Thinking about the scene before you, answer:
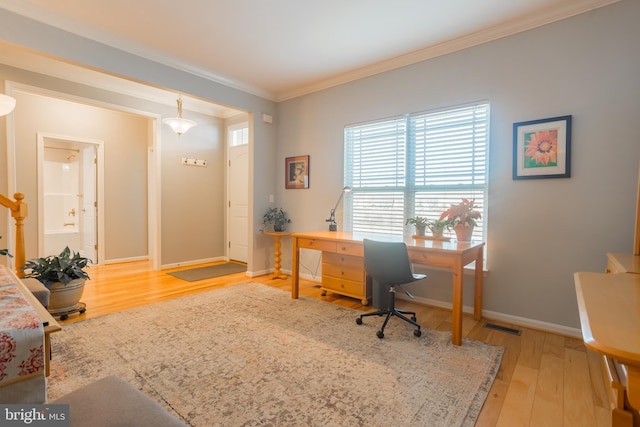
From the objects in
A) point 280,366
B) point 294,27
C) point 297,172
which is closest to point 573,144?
point 294,27

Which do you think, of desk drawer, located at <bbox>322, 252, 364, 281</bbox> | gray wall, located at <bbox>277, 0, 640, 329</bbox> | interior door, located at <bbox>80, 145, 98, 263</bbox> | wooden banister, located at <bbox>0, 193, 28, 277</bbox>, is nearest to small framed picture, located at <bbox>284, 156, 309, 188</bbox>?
desk drawer, located at <bbox>322, 252, 364, 281</bbox>

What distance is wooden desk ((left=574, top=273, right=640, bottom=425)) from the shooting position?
0.75m

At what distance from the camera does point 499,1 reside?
2.46m

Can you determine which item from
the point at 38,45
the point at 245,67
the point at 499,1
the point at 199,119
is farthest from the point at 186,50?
the point at 499,1

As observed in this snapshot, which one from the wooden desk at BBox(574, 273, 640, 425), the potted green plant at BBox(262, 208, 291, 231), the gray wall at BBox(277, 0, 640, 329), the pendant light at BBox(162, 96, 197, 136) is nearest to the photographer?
the wooden desk at BBox(574, 273, 640, 425)

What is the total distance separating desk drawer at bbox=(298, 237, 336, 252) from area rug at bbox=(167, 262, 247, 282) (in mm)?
1812

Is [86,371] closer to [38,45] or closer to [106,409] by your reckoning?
[106,409]

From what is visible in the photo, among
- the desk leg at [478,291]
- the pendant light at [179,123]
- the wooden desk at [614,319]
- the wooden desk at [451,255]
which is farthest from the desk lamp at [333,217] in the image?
the wooden desk at [614,319]

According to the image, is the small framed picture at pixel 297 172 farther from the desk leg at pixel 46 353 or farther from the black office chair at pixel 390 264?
the desk leg at pixel 46 353

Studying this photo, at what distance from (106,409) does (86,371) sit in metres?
1.36

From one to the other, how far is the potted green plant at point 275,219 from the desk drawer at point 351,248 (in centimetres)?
163

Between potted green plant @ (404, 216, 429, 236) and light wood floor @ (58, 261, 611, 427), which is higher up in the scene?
potted green plant @ (404, 216, 429, 236)

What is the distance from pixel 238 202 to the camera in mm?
5609

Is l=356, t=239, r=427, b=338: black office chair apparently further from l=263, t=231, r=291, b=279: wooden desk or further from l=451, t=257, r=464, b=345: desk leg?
l=263, t=231, r=291, b=279: wooden desk
